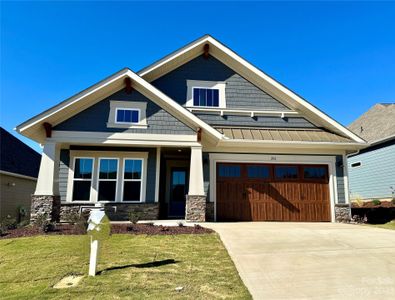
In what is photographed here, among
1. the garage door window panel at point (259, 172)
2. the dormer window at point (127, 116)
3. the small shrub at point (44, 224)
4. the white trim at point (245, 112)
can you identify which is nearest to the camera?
the small shrub at point (44, 224)

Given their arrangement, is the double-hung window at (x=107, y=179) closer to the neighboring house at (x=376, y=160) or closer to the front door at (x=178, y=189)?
the front door at (x=178, y=189)

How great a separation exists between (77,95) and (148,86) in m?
2.63

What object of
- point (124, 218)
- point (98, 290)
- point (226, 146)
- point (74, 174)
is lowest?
point (98, 290)

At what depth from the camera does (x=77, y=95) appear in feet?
36.5

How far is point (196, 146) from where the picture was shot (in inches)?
469

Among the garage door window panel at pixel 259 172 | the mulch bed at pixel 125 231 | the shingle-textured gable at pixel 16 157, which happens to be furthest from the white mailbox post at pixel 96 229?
the shingle-textured gable at pixel 16 157

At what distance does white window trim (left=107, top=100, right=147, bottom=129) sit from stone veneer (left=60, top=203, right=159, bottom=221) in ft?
10.4

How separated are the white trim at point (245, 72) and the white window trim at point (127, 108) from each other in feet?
7.62

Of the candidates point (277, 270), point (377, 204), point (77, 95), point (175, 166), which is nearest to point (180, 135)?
point (175, 166)

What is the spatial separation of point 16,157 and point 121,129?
1118cm

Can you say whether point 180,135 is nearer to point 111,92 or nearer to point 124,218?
point 111,92

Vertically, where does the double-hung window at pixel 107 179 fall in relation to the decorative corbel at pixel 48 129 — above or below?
below

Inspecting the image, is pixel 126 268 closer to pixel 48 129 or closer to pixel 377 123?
pixel 48 129

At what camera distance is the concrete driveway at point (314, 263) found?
4689 mm
